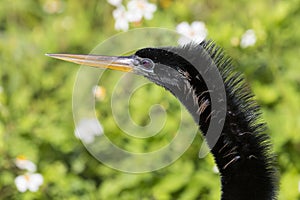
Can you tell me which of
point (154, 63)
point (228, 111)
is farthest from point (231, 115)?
point (154, 63)

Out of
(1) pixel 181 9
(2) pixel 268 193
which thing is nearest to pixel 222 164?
(2) pixel 268 193

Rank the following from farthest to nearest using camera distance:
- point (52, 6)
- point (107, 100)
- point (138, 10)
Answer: point (52, 6), point (107, 100), point (138, 10)

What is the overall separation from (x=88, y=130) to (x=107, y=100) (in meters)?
0.40

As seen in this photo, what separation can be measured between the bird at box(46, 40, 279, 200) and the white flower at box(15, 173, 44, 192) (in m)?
1.32

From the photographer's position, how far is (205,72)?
8.18 feet

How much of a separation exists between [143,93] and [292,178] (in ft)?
3.13

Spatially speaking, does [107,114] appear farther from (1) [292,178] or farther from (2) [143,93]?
(1) [292,178]

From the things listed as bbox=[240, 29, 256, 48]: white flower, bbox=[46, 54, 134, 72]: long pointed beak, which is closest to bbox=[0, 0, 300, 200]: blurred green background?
bbox=[240, 29, 256, 48]: white flower

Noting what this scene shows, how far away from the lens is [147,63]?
8.48ft

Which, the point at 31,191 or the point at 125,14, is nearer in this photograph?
the point at 31,191

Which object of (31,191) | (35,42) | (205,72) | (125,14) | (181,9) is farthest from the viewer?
(35,42)

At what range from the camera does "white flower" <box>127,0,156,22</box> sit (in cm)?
408

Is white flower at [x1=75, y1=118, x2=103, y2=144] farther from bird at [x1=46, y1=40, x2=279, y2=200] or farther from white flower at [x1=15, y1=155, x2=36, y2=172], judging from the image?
bird at [x1=46, y1=40, x2=279, y2=200]

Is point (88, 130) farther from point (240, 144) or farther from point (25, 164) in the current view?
point (240, 144)
